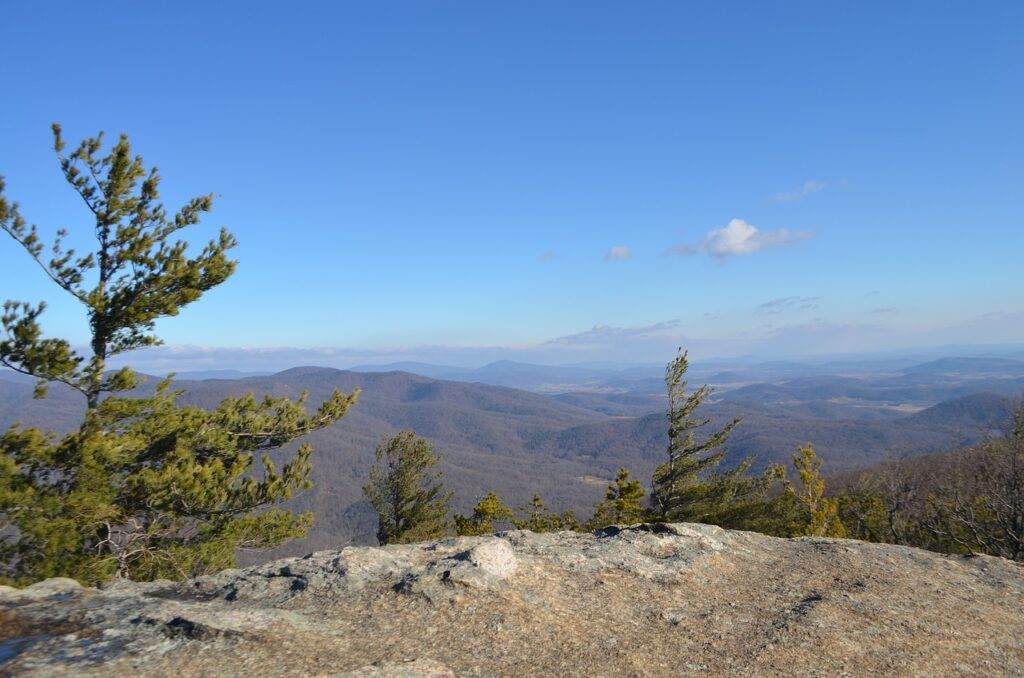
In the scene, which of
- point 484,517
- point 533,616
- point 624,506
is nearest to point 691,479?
point 624,506

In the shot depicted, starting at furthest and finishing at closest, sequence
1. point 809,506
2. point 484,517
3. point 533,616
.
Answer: point 484,517 < point 809,506 < point 533,616

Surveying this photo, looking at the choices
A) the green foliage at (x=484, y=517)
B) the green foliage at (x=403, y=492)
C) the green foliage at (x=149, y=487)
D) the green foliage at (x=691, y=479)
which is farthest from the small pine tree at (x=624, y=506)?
the green foliage at (x=149, y=487)

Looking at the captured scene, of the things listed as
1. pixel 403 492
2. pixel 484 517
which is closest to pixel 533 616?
pixel 484 517

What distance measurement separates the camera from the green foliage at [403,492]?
31016mm

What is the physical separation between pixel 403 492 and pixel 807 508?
868 inches

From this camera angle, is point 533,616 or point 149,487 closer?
point 533,616

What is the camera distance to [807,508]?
85.3ft

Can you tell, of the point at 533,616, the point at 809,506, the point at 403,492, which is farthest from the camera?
the point at 403,492

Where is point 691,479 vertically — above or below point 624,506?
above

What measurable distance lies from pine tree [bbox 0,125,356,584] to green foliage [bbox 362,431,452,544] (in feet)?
56.4

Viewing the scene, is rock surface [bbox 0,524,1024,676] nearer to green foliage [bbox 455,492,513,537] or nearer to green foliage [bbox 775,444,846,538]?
green foliage [bbox 775,444,846,538]

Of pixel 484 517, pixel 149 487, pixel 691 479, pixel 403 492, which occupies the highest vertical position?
pixel 149 487

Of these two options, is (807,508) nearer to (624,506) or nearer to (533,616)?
(624,506)

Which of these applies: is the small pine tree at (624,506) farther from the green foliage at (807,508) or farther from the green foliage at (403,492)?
the green foliage at (403,492)
